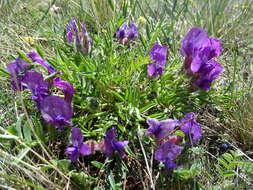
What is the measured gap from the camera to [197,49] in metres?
1.50

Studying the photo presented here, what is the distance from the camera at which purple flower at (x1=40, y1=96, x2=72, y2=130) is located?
1.34 metres

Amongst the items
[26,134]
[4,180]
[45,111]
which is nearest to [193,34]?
[45,111]

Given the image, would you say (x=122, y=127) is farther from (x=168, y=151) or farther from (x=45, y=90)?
(x=45, y=90)

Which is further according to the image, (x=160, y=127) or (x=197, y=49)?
(x=197, y=49)

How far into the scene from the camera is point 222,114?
1.87 meters

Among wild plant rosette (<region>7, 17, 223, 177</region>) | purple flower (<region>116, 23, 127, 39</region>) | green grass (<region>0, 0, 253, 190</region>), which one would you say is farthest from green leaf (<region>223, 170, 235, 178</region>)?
purple flower (<region>116, 23, 127, 39</region>)

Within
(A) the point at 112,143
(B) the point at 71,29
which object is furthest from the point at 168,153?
(B) the point at 71,29

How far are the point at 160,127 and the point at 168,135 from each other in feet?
0.37

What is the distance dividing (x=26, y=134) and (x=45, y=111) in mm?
145

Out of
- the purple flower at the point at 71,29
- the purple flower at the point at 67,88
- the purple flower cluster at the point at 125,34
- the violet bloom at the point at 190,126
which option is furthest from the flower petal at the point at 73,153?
the purple flower cluster at the point at 125,34

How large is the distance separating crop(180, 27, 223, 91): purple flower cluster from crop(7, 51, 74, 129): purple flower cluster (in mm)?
627

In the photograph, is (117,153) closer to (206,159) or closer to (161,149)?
(161,149)

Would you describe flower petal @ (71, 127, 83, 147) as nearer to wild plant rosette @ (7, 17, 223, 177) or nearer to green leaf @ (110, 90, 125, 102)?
wild plant rosette @ (7, 17, 223, 177)

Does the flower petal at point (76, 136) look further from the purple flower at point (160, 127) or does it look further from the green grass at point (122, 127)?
the purple flower at point (160, 127)
